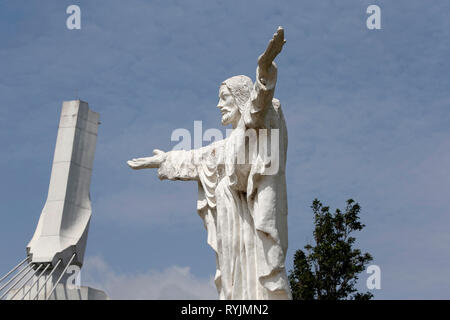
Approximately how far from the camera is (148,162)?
9.54 meters

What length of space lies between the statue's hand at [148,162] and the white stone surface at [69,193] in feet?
10.5

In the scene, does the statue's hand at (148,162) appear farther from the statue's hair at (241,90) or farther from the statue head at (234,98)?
the statue's hair at (241,90)

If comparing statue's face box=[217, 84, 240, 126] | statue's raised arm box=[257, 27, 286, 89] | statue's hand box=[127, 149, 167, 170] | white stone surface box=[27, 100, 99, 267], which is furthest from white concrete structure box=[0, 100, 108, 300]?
statue's raised arm box=[257, 27, 286, 89]

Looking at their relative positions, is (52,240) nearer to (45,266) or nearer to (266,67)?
(45,266)

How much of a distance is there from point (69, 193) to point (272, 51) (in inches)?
245

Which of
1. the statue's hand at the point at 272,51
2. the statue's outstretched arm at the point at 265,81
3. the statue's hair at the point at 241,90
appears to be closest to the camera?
the statue's hand at the point at 272,51

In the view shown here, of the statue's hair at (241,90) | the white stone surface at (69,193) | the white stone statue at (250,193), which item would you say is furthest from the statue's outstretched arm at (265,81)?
the white stone surface at (69,193)

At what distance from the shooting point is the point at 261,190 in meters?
8.19

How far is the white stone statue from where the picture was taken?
7910 millimetres

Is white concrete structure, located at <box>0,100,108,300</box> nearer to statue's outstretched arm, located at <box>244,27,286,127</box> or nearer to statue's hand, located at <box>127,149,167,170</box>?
statue's hand, located at <box>127,149,167,170</box>

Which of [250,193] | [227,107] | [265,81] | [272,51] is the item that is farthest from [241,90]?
[250,193]

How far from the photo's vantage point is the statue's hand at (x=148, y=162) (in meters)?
9.52

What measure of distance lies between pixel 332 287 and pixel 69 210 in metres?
9.25

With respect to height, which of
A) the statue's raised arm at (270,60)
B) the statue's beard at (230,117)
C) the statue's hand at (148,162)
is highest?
the statue's raised arm at (270,60)
